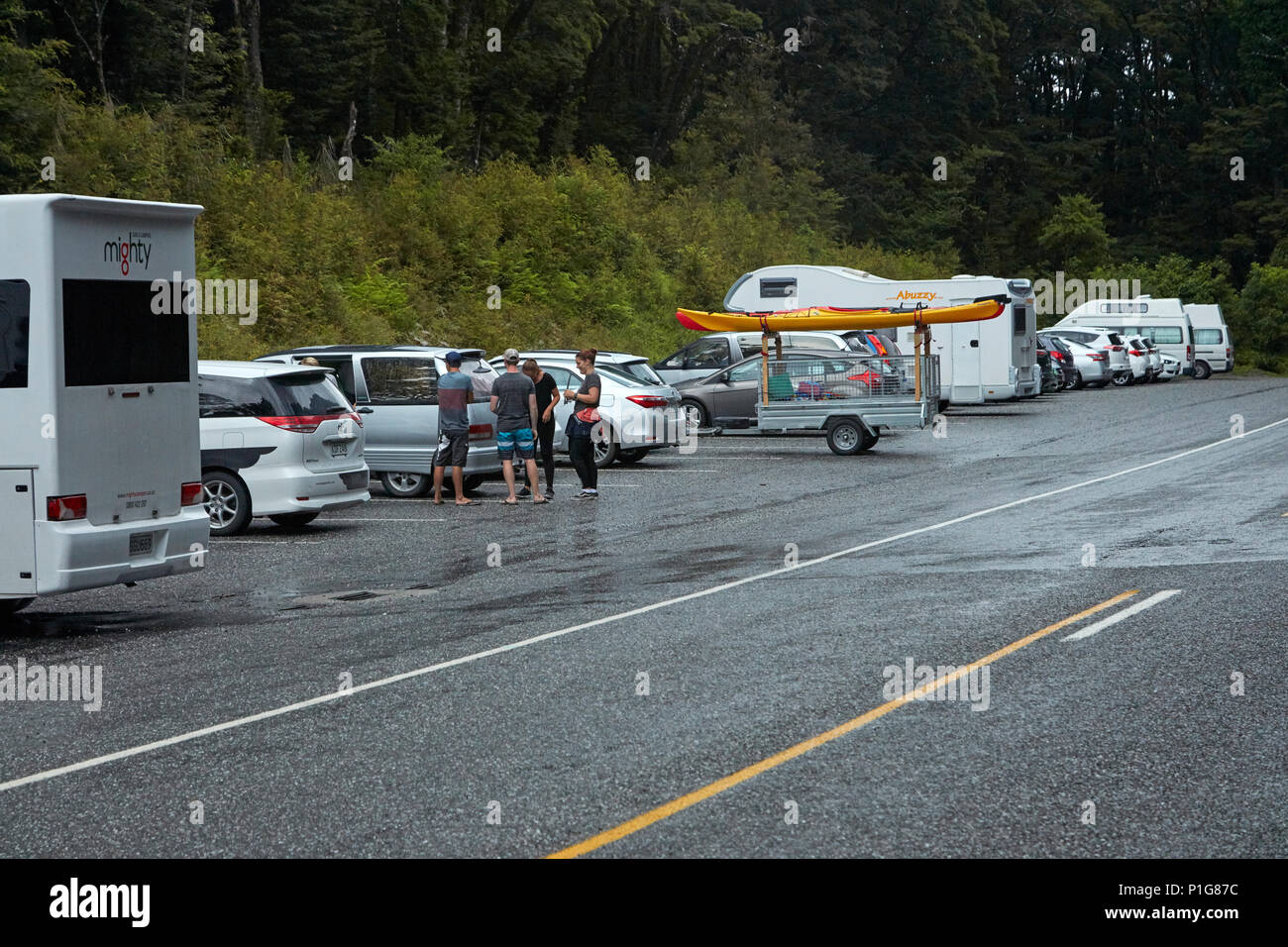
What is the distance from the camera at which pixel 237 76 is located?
41219 millimetres

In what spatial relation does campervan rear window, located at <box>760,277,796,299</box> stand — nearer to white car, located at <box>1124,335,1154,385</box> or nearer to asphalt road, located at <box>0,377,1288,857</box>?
white car, located at <box>1124,335,1154,385</box>

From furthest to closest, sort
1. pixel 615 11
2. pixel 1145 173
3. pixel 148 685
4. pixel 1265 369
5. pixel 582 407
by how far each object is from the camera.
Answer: pixel 1145 173 → pixel 1265 369 → pixel 615 11 → pixel 582 407 → pixel 148 685

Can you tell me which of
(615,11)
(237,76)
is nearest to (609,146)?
(615,11)

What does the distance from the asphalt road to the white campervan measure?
35485 millimetres

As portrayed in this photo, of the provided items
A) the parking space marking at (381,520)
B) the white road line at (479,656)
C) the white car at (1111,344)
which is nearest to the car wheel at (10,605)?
the white road line at (479,656)

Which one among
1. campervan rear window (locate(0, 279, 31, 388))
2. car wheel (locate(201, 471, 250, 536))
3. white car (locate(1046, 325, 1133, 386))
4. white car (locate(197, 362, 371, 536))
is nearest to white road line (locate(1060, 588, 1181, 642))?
campervan rear window (locate(0, 279, 31, 388))

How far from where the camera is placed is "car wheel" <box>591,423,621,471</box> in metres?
23.7

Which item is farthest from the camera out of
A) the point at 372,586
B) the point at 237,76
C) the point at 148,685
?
the point at 237,76

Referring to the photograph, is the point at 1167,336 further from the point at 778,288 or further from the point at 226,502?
the point at 226,502
